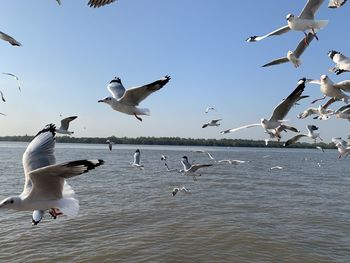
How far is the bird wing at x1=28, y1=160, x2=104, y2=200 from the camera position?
161 inches

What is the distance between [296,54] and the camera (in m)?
8.77

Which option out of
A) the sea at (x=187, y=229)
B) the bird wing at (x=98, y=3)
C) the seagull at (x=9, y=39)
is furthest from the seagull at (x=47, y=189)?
the sea at (x=187, y=229)

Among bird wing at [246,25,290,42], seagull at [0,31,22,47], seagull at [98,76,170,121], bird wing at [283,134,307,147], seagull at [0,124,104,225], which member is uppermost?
bird wing at [246,25,290,42]

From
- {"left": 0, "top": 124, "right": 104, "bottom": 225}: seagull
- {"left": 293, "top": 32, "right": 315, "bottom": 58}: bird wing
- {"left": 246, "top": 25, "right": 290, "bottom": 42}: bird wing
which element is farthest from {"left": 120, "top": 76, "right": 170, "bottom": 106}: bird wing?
{"left": 293, "top": 32, "right": 315, "bottom": 58}: bird wing

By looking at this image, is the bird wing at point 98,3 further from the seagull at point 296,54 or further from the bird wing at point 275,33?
the seagull at point 296,54

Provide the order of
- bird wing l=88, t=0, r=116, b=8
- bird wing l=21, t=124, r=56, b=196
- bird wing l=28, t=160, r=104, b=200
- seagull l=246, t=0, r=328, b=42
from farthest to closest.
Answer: seagull l=246, t=0, r=328, b=42 < bird wing l=21, t=124, r=56, b=196 < bird wing l=88, t=0, r=116, b=8 < bird wing l=28, t=160, r=104, b=200

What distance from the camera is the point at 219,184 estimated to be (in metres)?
21.5

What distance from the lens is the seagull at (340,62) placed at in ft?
21.4

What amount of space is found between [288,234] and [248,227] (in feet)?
3.69

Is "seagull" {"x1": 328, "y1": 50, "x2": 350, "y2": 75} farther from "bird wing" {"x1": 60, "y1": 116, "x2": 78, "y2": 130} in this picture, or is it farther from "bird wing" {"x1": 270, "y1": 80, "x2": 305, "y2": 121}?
"bird wing" {"x1": 60, "y1": 116, "x2": 78, "y2": 130}

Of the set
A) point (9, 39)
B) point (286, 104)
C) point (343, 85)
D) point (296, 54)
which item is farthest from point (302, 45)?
point (9, 39)

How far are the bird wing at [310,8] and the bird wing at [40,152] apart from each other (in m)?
4.97

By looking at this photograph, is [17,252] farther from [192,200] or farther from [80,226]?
[192,200]

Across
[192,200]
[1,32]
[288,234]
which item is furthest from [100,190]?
[1,32]
